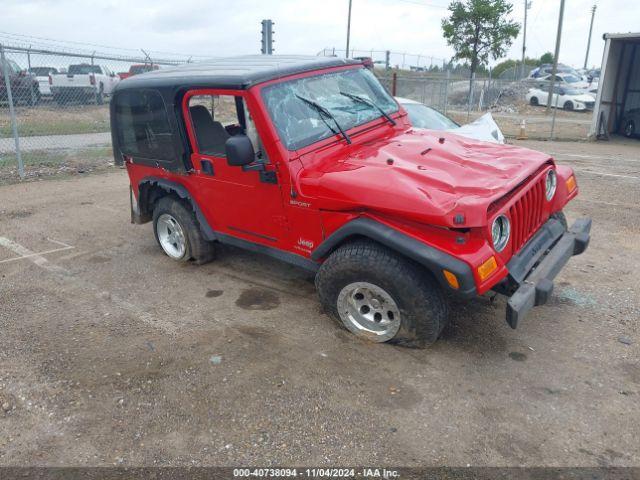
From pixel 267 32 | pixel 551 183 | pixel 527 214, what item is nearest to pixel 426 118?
pixel 551 183

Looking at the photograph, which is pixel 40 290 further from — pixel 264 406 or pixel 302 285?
pixel 264 406

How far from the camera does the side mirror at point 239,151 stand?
3617 millimetres

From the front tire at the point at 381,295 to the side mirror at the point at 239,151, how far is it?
0.97 meters

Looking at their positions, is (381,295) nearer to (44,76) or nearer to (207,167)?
(207,167)

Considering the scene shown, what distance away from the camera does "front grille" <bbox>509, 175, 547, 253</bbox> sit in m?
3.36

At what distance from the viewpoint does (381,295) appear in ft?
11.2

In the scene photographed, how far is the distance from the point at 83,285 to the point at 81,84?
40.3 ft

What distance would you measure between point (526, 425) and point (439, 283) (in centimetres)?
99

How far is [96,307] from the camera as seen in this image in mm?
4391

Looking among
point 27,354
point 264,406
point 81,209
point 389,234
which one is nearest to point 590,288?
point 389,234

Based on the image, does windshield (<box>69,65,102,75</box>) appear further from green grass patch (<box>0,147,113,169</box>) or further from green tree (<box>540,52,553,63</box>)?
green tree (<box>540,52,553,63</box>)

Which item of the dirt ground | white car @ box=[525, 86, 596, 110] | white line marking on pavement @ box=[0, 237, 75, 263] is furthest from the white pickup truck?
white car @ box=[525, 86, 596, 110]

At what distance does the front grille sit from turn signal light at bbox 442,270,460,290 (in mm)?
662

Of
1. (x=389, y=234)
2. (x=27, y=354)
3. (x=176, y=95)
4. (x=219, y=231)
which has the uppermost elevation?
(x=176, y=95)
